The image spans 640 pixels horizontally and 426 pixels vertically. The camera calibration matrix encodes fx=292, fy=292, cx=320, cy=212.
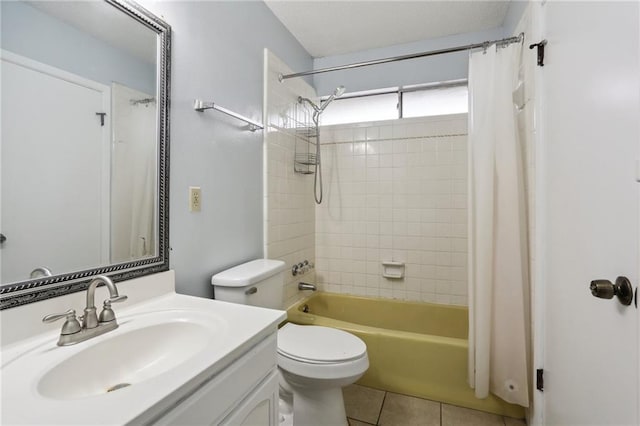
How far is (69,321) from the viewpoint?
2.59 feet

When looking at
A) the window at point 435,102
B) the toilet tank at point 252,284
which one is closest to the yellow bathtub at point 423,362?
the toilet tank at point 252,284

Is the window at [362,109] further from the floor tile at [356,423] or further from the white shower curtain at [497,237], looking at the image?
the floor tile at [356,423]

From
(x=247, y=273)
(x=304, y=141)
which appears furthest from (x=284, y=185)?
(x=247, y=273)

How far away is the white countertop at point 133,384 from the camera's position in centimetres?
51

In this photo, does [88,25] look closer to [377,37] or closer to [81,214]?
[81,214]

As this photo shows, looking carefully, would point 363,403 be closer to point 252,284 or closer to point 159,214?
point 252,284

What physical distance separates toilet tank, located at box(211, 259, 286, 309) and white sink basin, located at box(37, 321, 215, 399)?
1.36 ft

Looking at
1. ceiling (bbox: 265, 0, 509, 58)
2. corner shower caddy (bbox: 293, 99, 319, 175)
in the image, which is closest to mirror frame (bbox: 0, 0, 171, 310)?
ceiling (bbox: 265, 0, 509, 58)

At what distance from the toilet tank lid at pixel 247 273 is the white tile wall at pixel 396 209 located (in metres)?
1.03

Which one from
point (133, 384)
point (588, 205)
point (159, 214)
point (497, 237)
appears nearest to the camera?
point (133, 384)

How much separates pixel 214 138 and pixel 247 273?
689mm

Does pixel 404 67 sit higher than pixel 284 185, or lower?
higher

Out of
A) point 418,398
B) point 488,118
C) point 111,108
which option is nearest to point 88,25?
point 111,108

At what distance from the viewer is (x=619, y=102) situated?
30.8 inches
